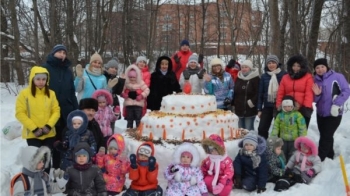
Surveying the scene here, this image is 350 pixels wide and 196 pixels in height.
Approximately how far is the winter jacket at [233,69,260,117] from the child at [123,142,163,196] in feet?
8.77

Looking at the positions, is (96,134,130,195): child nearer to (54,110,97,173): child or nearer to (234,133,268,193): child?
(54,110,97,173): child

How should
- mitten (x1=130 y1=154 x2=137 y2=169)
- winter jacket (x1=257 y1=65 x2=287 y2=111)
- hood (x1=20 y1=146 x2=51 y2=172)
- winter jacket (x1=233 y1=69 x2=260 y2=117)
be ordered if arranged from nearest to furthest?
hood (x1=20 y1=146 x2=51 y2=172) → mitten (x1=130 y1=154 x2=137 y2=169) → winter jacket (x1=257 y1=65 x2=287 y2=111) → winter jacket (x1=233 y1=69 x2=260 y2=117)

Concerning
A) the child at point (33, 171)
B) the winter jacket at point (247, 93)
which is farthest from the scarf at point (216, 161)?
the child at point (33, 171)

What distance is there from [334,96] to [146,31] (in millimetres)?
18907

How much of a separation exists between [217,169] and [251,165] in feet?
1.79

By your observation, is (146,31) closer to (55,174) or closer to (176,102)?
(176,102)

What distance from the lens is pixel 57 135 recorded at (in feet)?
19.1

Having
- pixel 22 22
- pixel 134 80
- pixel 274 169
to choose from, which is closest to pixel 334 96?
pixel 274 169

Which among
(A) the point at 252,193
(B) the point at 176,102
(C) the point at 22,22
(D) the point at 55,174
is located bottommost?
(A) the point at 252,193

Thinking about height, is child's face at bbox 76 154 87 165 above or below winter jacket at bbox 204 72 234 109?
below

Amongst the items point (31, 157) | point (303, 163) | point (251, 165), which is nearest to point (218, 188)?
A: point (251, 165)

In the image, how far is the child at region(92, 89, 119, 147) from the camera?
6.11m

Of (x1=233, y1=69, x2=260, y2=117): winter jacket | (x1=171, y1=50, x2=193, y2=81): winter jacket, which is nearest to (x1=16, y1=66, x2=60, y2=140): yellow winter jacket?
(x1=171, y1=50, x2=193, y2=81): winter jacket

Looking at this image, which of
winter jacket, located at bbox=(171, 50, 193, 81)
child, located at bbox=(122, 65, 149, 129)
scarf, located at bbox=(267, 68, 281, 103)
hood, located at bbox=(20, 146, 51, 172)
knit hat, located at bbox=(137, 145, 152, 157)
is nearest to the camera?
hood, located at bbox=(20, 146, 51, 172)
